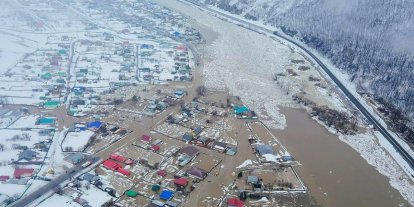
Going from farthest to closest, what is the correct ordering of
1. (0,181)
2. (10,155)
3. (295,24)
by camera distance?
(295,24) → (10,155) → (0,181)

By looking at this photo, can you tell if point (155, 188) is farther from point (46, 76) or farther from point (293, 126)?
point (46, 76)

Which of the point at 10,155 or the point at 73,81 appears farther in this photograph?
the point at 73,81

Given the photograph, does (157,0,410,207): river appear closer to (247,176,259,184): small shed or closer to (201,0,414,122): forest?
(247,176,259,184): small shed

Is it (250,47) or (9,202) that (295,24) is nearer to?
(250,47)

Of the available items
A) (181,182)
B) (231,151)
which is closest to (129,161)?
(181,182)

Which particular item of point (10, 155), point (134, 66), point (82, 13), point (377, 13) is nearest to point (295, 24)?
point (377, 13)

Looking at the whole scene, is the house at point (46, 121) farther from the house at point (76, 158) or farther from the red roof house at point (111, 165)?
the red roof house at point (111, 165)
